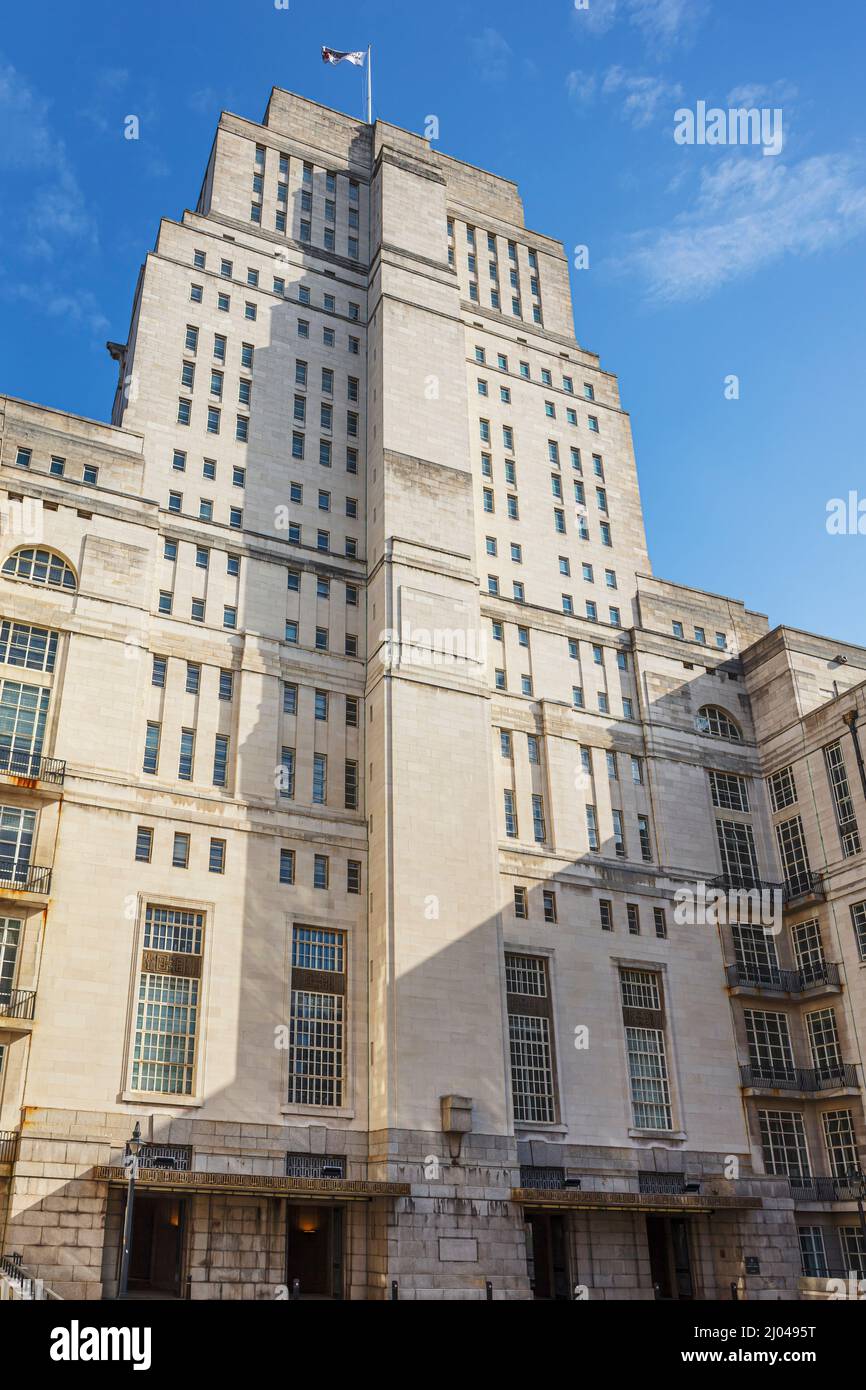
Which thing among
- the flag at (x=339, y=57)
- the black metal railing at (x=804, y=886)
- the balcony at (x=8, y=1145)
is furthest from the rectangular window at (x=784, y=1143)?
the flag at (x=339, y=57)

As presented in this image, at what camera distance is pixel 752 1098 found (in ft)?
158

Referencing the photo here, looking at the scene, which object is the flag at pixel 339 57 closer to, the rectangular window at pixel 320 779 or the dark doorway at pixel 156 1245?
the rectangular window at pixel 320 779

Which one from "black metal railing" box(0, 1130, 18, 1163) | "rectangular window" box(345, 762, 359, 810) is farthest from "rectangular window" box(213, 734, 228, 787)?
"black metal railing" box(0, 1130, 18, 1163)

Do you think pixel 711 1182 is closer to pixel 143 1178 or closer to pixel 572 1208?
pixel 572 1208

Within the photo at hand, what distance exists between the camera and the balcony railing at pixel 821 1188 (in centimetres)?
4653

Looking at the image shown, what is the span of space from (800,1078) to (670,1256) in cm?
1013

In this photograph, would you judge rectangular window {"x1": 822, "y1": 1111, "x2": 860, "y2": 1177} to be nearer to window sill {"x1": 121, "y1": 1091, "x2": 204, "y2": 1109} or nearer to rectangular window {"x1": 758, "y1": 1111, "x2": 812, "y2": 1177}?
rectangular window {"x1": 758, "y1": 1111, "x2": 812, "y2": 1177}

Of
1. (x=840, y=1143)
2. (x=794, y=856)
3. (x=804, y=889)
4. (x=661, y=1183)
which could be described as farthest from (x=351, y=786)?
(x=840, y=1143)

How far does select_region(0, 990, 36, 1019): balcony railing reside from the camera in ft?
119

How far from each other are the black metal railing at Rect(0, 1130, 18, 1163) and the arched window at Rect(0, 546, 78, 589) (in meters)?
20.8

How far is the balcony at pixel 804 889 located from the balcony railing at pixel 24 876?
3387 centimetres

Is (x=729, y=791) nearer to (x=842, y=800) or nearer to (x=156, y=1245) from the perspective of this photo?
(x=842, y=800)

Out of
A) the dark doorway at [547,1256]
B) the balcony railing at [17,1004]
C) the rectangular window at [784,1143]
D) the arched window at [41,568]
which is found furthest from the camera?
the rectangular window at [784,1143]
